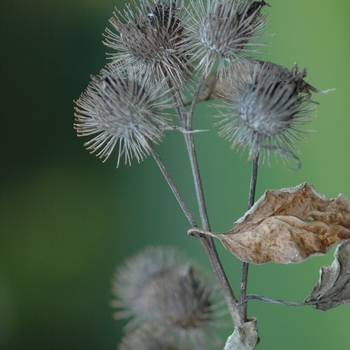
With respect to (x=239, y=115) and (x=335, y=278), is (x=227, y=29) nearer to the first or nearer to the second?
(x=239, y=115)

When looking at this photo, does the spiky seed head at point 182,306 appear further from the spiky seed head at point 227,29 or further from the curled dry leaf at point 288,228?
the spiky seed head at point 227,29

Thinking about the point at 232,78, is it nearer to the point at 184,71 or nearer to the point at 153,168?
the point at 184,71

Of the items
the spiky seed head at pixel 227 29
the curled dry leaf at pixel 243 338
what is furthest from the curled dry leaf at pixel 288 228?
the spiky seed head at pixel 227 29

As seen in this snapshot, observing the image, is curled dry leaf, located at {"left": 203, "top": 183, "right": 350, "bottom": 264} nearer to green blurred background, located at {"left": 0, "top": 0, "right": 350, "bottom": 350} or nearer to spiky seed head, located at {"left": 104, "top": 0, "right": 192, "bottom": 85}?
spiky seed head, located at {"left": 104, "top": 0, "right": 192, "bottom": 85}

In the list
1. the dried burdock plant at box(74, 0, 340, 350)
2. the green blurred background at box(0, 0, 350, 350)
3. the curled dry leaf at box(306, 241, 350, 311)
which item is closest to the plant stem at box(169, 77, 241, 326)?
the dried burdock plant at box(74, 0, 340, 350)

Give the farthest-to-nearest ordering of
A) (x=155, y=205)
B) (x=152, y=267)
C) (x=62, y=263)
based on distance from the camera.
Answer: (x=155, y=205)
(x=62, y=263)
(x=152, y=267)

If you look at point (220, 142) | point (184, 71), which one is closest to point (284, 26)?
point (220, 142)
